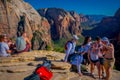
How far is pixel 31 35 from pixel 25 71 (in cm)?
12136

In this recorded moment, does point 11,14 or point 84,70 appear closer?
point 84,70

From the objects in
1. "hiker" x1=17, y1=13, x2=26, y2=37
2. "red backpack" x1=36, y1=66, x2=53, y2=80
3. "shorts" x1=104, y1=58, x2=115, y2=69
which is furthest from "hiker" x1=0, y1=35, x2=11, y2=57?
"hiker" x1=17, y1=13, x2=26, y2=37

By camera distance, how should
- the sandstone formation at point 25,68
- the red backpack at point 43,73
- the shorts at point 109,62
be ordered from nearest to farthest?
the red backpack at point 43,73 < the sandstone formation at point 25,68 < the shorts at point 109,62

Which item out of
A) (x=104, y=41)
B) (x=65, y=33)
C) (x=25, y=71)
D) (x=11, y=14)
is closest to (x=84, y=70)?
(x=104, y=41)

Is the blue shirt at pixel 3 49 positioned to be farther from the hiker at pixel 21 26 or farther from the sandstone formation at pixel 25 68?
the hiker at pixel 21 26

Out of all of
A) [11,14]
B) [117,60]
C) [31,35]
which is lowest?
[117,60]

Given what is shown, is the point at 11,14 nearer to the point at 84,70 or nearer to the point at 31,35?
the point at 31,35

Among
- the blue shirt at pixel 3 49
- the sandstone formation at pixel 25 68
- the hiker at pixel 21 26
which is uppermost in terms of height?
the hiker at pixel 21 26

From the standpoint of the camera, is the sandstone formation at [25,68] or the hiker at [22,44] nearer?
the sandstone formation at [25,68]

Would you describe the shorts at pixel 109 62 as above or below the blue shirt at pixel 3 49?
below

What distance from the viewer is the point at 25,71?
12.2m

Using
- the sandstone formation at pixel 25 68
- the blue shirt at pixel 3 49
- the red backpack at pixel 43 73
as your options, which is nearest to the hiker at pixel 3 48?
the blue shirt at pixel 3 49

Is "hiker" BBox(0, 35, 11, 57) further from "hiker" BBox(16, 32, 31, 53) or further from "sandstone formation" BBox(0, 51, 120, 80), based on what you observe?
"hiker" BBox(16, 32, 31, 53)

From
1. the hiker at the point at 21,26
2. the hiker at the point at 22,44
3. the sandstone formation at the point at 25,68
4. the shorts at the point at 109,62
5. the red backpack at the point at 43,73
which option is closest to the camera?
the red backpack at the point at 43,73
